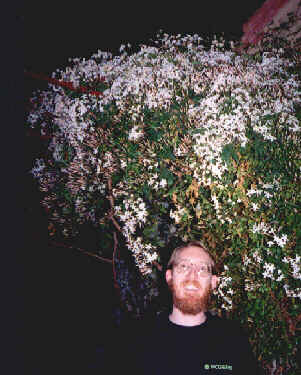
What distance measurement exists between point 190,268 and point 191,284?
0.12 metres

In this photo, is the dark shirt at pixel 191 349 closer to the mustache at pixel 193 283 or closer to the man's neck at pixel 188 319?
the man's neck at pixel 188 319

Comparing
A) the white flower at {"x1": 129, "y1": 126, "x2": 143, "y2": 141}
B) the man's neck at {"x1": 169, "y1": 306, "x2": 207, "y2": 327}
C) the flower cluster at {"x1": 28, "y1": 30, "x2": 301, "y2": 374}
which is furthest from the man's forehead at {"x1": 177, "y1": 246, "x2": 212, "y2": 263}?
the white flower at {"x1": 129, "y1": 126, "x2": 143, "y2": 141}

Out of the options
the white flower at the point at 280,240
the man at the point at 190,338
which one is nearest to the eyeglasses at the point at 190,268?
the man at the point at 190,338

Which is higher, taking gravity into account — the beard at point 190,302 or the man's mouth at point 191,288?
the man's mouth at point 191,288

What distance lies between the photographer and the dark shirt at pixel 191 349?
190cm

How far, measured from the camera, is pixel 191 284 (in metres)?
2.17

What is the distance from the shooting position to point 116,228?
3.59m

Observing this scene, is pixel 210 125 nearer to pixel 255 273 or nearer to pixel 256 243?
pixel 256 243

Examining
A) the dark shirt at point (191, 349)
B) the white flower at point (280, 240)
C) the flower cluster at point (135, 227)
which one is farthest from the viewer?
the flower cluster at point (135, 227)

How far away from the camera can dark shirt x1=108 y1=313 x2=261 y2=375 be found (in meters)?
1.90

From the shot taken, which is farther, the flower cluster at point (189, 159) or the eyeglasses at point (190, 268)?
the flower cluster at point (189, 159)

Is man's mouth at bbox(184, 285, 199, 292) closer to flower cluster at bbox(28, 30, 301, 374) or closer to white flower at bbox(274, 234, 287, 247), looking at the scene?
flower cluster at bbox(28, 30, 301, 374)

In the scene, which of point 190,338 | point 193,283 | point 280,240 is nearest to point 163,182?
point 193,283

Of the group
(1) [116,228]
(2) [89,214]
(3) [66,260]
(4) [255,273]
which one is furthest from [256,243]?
(3) [66,260]
